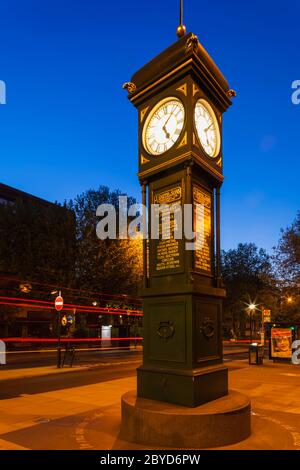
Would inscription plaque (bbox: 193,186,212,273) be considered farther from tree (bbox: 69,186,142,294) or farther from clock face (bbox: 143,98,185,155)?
tree (bbox: 69,186,142,294)

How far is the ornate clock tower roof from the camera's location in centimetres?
653

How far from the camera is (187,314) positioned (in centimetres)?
607

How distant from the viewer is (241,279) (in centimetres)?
6197

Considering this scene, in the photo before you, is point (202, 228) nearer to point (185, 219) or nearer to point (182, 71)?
point (185, 219)

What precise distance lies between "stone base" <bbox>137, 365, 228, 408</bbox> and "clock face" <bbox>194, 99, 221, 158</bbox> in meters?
3.53

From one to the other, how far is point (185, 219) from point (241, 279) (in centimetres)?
5745

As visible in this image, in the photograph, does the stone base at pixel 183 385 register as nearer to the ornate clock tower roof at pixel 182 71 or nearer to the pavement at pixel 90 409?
the pavement at pixel 90 409

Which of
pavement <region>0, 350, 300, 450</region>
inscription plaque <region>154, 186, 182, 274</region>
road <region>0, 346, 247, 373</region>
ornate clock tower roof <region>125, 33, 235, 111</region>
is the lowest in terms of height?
road <region>0, 346, 247, 373</region>

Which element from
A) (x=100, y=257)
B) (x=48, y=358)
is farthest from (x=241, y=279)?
(x=48, y=358)

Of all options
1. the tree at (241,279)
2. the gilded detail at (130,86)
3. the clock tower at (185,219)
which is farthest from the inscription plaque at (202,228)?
the tree at (241,279)

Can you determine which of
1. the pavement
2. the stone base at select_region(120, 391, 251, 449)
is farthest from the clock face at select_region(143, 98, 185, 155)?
the pavement

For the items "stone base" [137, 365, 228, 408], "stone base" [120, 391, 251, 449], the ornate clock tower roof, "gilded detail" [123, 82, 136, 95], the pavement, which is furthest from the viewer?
"gilded detail" [123, 82, 136, 95]

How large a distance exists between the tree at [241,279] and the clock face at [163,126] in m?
51.5
